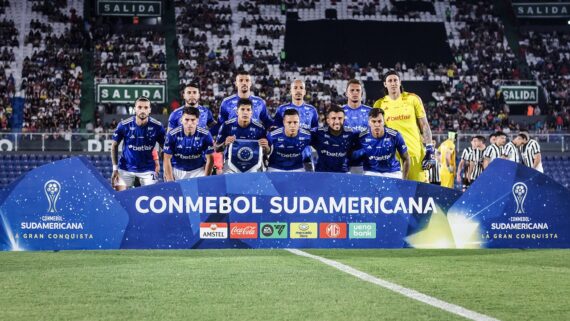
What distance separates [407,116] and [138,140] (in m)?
3.64

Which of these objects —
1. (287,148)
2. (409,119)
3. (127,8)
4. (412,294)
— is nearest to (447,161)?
(409,119)

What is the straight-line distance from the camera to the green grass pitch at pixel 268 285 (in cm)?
537

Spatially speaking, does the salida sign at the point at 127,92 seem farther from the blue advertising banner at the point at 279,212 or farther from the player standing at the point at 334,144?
the blue advertising banner at the point at 279,212

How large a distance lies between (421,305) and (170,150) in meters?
6.16

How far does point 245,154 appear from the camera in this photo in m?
10.9

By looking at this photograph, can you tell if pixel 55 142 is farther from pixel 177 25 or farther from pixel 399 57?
pixel 399 57

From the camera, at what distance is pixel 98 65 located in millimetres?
39719

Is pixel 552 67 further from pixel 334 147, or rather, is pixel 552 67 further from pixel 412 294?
pixel 412 294

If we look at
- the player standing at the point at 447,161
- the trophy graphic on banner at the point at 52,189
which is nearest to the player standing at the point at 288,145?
the trophy graphic on banner at the point at 52,189

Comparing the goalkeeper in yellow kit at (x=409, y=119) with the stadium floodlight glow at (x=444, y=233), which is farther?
the goalkeeper in yellow kit at (x=409, y=119)

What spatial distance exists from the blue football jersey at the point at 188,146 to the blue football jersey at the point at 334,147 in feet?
4.84

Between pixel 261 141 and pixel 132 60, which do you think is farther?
pixel 132 60

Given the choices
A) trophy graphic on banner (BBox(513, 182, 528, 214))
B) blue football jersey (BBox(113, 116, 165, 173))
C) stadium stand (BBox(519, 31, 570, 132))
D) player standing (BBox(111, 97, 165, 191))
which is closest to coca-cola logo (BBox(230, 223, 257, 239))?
player standing (BBox(111, 97, 165, 191))

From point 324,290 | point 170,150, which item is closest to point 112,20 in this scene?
point 170,150
